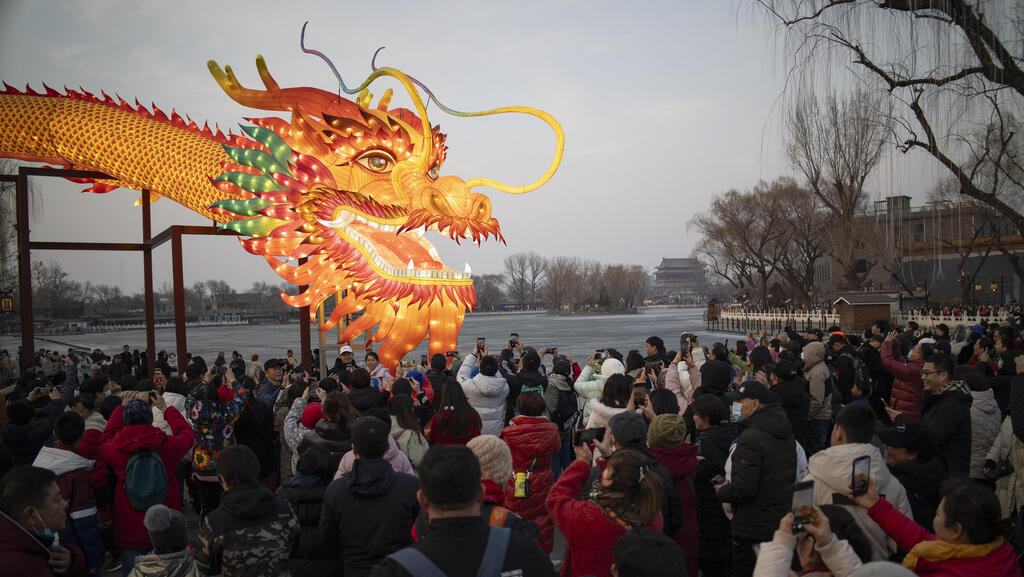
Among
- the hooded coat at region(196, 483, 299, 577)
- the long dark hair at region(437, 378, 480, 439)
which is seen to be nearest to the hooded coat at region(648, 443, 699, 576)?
the long dark hair at region(437, 378, 480, 439)

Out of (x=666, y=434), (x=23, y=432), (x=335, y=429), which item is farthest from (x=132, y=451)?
(x=666, y=434)

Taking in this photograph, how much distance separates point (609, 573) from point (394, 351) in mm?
8842

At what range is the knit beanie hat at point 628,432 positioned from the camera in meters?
2.82

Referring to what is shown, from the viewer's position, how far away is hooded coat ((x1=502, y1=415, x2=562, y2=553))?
11.4 ft

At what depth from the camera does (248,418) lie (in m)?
5.09

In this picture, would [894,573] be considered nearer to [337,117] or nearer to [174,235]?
[337,117]

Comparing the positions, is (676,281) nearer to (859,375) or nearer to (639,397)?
(859,375)

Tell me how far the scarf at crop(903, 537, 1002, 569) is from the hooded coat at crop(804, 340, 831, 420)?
3.71 m

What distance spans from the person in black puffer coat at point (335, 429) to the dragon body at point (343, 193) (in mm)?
6701

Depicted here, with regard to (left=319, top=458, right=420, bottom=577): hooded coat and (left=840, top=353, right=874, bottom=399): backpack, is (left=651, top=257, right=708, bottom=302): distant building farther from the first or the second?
(left=319, top=458, right=420, bottom=577): hooded coat

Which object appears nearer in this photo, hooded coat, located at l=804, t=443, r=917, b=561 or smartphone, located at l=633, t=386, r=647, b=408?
hooded coat, located at l=804, t=443, r=917, b=561

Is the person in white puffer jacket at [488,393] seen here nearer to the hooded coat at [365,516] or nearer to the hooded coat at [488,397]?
the hooded coat at [488,397]

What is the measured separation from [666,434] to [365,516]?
154cm

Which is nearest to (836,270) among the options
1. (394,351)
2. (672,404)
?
(394,351)
